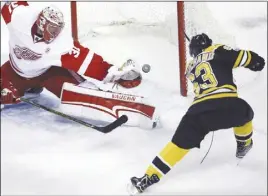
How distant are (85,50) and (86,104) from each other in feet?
0.65

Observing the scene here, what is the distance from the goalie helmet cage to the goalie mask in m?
0.50

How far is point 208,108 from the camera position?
5.24 feet

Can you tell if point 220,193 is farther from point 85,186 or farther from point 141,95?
point 141,95

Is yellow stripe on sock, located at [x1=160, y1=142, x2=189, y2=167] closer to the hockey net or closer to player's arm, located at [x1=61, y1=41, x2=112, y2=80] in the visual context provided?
player's arm, located at [x1=61, y1=41, x2=112, y2=80]

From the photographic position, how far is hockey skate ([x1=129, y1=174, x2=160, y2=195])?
1.63m

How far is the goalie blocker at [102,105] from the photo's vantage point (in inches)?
79.8

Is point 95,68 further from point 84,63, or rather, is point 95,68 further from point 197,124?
point 197,124

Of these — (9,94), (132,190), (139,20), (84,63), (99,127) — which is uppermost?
(139,20)

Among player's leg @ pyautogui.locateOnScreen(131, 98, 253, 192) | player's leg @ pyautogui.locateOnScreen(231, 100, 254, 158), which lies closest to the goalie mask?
player's leg @ pyautogui.locateOnScreen(131, 98, 253, 192)

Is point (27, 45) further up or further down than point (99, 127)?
further up

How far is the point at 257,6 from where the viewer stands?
113 inches

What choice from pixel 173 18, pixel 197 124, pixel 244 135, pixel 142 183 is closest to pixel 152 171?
pixel 142 183

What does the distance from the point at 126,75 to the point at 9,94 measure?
422 mm

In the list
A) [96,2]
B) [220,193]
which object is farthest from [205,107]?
[96,2]
